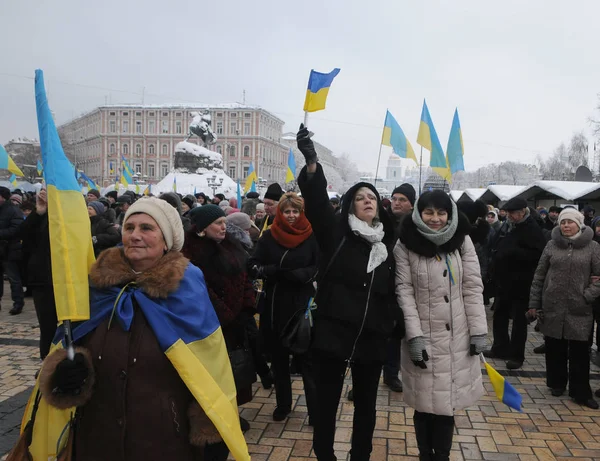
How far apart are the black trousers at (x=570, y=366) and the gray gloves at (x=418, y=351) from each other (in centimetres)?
264

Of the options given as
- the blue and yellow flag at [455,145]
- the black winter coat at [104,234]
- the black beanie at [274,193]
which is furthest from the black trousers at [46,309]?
the blue and yellow flag at [455,145]

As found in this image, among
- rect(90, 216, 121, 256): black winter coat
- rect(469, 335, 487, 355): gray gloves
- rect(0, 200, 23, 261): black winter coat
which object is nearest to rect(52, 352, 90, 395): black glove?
rect(469, 335, 487, 355): gray gloves

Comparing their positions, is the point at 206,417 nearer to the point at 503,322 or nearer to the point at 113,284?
the point at 113,284

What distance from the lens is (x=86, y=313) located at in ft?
6.59

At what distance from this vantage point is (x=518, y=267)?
6.03m

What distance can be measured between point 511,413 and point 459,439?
856 mm

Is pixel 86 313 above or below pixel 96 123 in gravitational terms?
below

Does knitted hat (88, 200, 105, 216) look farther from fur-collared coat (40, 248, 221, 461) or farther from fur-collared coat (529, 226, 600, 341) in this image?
fur-collared coat (529, 226, 600, 341)

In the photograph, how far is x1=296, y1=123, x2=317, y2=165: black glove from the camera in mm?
2713

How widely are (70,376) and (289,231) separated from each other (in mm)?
2529

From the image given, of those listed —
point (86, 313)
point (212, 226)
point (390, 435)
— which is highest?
point (212, 226)

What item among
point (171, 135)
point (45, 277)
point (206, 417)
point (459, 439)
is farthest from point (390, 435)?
point (171, 135)

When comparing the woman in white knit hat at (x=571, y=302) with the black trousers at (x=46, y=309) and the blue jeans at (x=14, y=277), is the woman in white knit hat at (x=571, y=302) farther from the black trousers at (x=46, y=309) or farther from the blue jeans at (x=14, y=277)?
the blue jeans at (x=14, y=277)

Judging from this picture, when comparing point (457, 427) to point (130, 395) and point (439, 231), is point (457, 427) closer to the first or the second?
point (439, 231)
